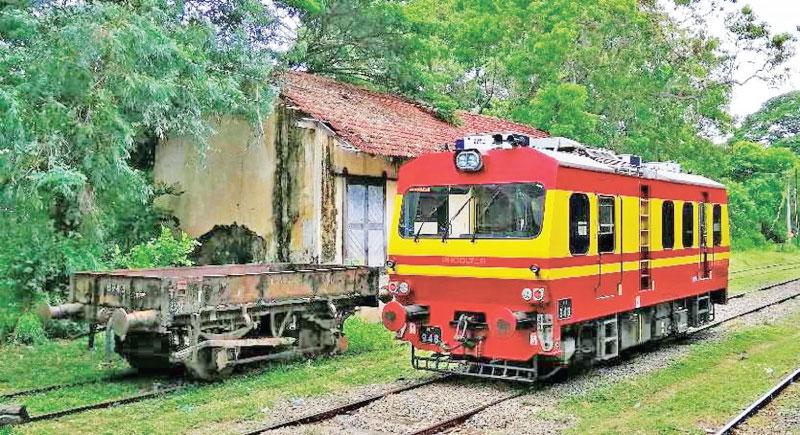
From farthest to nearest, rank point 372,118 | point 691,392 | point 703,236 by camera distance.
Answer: point 372,118, point 703,236, point 691,392

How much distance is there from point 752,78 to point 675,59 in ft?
9.98

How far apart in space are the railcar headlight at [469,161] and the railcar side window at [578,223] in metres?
1.19

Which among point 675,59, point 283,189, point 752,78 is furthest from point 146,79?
point 752,78

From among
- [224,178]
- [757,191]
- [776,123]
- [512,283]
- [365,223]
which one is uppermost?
[776,123]

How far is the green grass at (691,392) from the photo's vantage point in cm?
830

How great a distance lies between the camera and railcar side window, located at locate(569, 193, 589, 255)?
9638 mm

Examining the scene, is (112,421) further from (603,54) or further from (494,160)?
(603,54)

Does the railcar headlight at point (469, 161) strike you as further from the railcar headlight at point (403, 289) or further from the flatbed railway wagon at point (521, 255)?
the railcar headlight at point (403, 289)

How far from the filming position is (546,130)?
2586cm

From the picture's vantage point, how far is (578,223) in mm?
9773

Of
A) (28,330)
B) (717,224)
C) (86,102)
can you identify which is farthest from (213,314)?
(717,224)

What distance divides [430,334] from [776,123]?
5368 centimetres

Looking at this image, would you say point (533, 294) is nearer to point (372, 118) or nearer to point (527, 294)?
point (527, 294)

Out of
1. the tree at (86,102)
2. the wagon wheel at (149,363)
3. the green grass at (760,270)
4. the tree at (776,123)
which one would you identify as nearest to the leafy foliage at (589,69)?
the green grass at (760,270)
